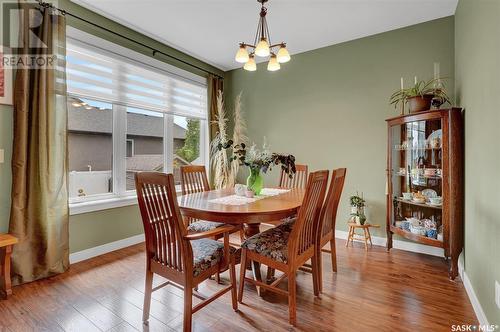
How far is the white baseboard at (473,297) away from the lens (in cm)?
171

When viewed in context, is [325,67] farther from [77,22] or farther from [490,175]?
[77,22]

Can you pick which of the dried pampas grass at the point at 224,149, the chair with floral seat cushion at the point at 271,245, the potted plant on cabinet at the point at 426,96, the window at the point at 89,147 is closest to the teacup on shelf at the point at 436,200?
the potted plant on cabinet at the point at 426,96

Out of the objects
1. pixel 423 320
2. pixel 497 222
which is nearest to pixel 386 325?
pixel 423 320

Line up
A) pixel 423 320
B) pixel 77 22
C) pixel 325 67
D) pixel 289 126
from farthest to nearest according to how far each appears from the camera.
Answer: pixel 289 126 → pixel 325 67 → pixel 77 22 → pixel 423 320

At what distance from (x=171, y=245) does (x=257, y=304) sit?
2.79ft

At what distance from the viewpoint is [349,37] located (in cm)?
342

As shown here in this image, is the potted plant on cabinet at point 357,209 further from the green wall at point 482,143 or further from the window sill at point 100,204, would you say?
the window sill at point 100,204

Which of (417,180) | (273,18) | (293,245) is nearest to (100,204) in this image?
(293,245)

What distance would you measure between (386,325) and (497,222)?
3.02ft

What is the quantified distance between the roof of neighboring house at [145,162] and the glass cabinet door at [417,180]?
9.95 ft

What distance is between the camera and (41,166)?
235cm

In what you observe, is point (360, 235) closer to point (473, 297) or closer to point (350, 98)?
point (473, 297)

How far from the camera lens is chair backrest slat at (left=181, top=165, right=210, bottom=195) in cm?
288

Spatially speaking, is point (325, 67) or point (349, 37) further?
point (325, 67)
